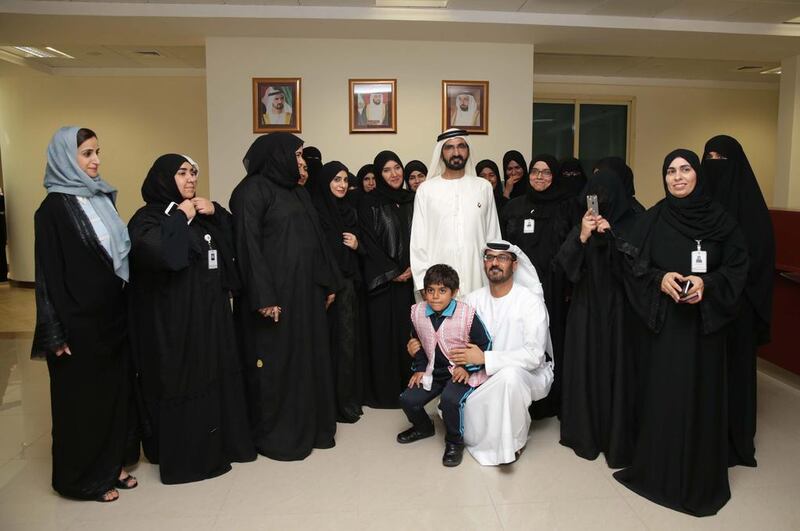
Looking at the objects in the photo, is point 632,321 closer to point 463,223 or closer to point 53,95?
point 463,223

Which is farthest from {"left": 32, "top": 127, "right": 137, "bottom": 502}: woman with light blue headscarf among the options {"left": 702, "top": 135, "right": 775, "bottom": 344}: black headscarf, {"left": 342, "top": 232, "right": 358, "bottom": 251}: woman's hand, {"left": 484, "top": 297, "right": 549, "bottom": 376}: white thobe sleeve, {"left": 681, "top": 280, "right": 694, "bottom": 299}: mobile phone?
{"left": 702, "top": 135, "right": 775, "bottom": 344}: black headscarf

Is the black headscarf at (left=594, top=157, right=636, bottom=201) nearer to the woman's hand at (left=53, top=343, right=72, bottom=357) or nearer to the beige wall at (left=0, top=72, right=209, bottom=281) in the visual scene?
the woman's hand at (left=53, top=343, right=72, bottom=357)

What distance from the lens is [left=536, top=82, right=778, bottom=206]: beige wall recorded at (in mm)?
9797

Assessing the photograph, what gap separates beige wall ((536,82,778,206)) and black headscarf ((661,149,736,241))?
287 inches

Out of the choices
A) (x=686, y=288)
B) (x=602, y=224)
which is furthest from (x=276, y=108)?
(x=686, y=288)

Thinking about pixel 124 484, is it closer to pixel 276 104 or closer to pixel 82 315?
pixel 82 315

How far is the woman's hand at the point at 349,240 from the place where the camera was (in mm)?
3980

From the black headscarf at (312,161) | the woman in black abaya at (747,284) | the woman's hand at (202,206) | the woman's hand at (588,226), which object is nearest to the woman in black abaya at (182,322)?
the woman's hand at (202,206)

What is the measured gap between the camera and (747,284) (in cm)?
324

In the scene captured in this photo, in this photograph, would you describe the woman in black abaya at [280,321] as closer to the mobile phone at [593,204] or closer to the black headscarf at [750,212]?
the mobile phone at [593,204]

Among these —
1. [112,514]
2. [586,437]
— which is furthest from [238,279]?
[586,437]

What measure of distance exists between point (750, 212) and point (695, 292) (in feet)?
2.93

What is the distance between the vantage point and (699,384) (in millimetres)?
2775

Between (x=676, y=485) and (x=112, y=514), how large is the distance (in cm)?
260
